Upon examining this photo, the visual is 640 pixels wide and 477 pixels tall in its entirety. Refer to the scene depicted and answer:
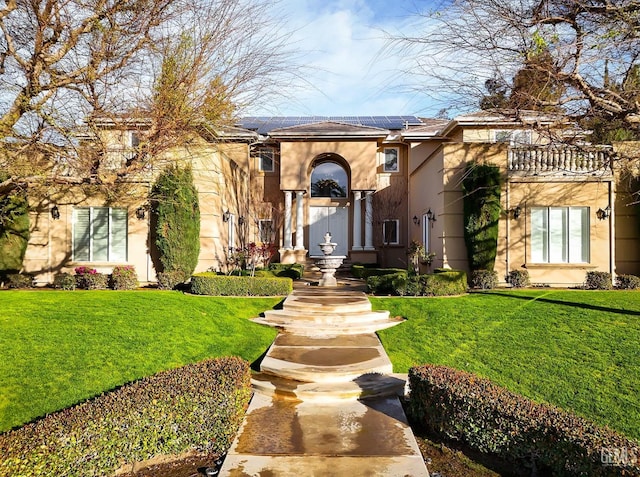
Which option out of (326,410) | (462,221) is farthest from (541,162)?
(326,410)

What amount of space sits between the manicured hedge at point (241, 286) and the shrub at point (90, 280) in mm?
3685

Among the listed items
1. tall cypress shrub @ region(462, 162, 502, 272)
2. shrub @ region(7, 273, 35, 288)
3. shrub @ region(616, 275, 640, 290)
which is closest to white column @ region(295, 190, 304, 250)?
tall cypress shrub @ region(462, 162, 502, 272)

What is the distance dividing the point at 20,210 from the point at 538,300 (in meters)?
17.5

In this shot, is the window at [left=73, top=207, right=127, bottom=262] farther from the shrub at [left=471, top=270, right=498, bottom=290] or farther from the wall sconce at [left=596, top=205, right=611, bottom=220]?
the wall sconce at [left=596, top=205, right=611, bottom=220]

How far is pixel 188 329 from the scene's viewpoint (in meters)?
8.85

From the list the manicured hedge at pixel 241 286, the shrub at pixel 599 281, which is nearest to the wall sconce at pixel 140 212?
the manicured hedge at pixel 241 286

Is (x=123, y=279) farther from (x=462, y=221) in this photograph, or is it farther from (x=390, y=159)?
(x=390, y=159)

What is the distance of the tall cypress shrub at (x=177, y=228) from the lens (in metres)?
14.1

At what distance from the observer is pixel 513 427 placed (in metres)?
4.27

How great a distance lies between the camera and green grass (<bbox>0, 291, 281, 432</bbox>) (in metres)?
6.27

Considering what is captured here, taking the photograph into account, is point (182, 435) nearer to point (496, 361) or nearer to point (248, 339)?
point (248, 339)

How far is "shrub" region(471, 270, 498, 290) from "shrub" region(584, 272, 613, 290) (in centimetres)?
319

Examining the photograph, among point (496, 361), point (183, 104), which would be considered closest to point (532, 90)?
point (496, 361)

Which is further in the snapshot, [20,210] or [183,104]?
[20,210]
